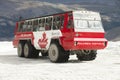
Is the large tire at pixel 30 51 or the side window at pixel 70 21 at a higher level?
the side window at pixel 70 21

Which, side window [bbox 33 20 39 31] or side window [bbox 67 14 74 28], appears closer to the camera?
side window [bbox 67 14 74 28]

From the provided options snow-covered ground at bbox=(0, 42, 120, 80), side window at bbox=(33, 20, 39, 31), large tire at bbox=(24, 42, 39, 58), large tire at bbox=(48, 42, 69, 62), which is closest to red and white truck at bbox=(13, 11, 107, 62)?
large tire at bbox=(48, 42, 69, 62)

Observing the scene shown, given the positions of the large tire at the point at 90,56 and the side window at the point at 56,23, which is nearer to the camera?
the side window at the point at 56,23

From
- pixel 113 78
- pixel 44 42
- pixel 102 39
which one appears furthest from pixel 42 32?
pixel 113 78

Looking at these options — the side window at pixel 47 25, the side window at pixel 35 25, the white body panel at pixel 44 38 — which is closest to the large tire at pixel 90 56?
the white body panel at pixel 44 38

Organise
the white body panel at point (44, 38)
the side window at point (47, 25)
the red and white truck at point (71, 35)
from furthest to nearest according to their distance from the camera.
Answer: the side window at point (47, 25), the white body panel at point (44, 38), the red and white truck at point (71, 35)

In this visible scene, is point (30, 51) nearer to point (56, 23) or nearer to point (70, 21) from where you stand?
point (56, 23)

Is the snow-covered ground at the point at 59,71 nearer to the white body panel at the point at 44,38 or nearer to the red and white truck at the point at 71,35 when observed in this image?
the red and white truck at the point at 71,35

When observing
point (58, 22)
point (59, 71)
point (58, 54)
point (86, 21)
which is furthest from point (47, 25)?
point (59, 71)

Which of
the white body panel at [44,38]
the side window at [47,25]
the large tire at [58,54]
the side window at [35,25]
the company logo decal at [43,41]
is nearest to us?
the large tire at [58,54]

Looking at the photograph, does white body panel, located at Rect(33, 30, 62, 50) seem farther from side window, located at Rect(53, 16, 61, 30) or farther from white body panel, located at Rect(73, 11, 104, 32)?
white body panel, located at Rect(73, 11, 104, 32)

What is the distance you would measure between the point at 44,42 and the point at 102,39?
3486mm

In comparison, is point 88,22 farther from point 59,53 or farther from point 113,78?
point 113,78

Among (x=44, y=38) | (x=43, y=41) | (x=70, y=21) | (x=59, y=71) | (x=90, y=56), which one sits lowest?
(x=90, y=56)
